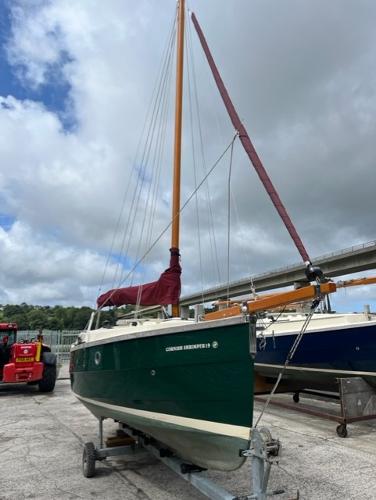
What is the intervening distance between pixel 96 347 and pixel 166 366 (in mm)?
1450

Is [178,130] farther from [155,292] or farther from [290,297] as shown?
[290,297]

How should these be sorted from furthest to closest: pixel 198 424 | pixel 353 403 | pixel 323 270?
1. pixel 323 270
2. pixel 353 403
3. pixel 198 424

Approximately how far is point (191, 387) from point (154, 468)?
1.74 metres

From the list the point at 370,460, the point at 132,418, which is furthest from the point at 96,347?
the point at 370,460

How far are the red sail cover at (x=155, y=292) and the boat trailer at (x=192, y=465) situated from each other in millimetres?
1493

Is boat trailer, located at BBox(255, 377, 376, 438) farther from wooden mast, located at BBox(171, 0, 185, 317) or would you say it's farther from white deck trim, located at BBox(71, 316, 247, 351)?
white deck trim, located at BBox(71, 316, 247, 351)

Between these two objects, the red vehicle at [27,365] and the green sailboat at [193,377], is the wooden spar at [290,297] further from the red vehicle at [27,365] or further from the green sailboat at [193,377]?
the red vehicle at [27,365]

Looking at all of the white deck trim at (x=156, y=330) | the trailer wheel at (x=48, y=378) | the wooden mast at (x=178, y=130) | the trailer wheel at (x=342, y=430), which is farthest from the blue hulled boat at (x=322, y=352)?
the trailer wheel at (x=48, y=378)

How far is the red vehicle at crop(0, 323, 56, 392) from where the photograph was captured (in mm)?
9922

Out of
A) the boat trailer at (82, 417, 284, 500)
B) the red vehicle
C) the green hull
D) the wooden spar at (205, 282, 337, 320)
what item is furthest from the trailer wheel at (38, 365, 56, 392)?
the wooden spar at (205, 282, 337, 320)

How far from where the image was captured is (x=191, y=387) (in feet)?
11.0

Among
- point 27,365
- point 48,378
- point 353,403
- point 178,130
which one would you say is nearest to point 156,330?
point 353,403

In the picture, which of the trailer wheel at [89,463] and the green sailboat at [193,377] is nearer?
the green sailboat at [193,377]

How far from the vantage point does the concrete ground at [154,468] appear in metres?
3.86
